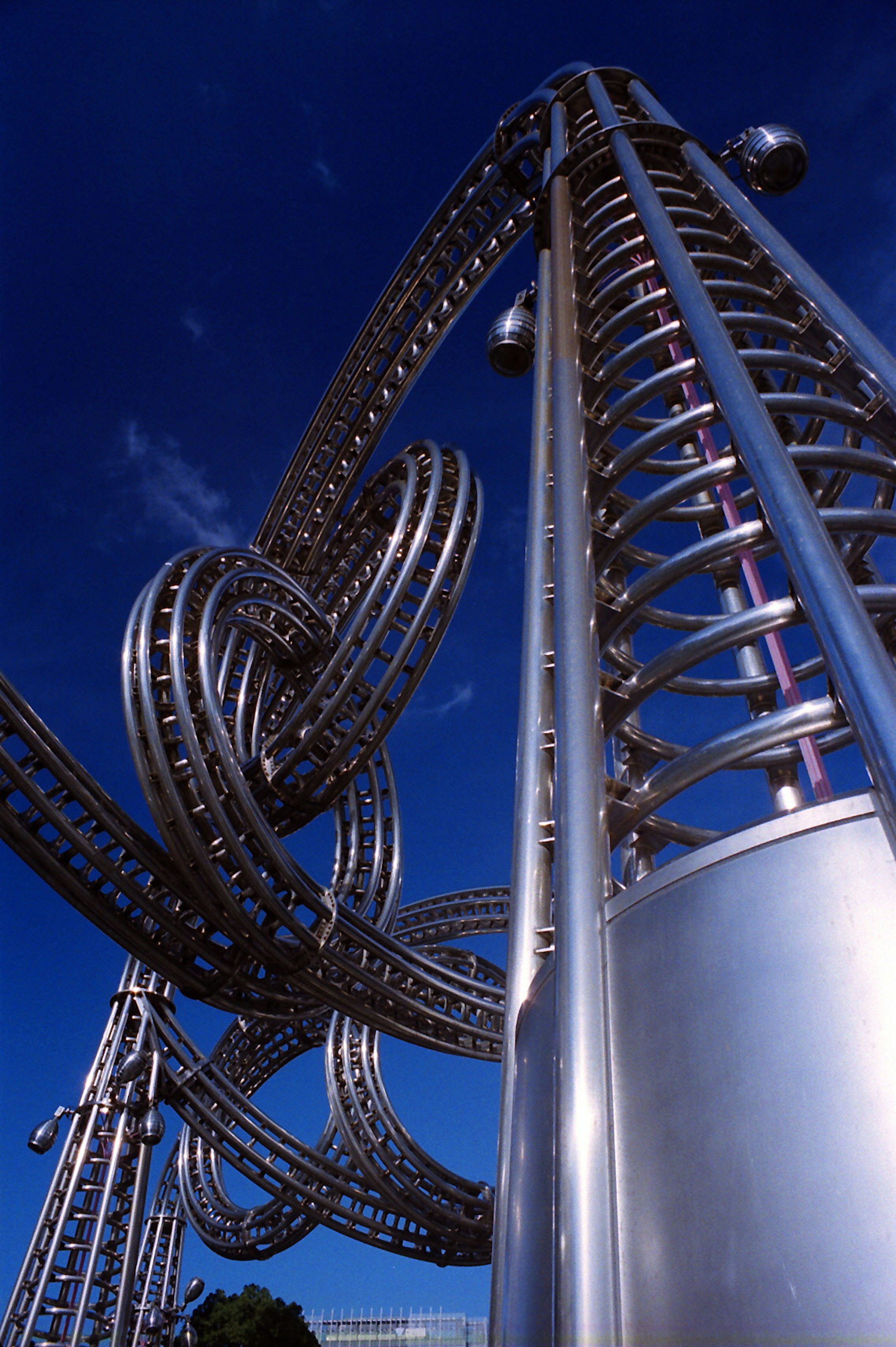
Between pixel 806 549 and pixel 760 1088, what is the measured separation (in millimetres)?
1224

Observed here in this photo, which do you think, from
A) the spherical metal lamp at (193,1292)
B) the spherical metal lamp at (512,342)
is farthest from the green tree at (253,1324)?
the spherical metal lamp at (512,342)

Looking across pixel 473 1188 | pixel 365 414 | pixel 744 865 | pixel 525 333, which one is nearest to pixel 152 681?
pixel 525 333

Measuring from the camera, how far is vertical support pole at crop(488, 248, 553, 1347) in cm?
171

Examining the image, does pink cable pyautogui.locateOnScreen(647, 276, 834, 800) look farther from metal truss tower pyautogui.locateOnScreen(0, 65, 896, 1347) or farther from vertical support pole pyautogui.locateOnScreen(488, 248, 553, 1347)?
vertical support pole pyautogui.locateOnScreen(488, 248, 553, 1347)

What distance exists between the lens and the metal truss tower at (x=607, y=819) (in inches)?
56.0

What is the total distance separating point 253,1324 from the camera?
1032 inches

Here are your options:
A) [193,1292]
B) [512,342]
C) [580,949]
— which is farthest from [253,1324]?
[580,949]

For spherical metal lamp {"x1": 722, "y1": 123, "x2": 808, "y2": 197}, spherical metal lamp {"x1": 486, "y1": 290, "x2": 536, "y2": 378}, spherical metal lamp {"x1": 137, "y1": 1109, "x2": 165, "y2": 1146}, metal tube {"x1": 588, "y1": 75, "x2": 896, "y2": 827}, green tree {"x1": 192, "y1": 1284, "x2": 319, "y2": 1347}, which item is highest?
spherical metal lamp {"x1": 722, "y1": 123, "x2": 808, "y2": 197}

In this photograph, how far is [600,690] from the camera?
241cm

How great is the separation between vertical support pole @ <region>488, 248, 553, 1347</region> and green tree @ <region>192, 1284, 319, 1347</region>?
30258 millimetres

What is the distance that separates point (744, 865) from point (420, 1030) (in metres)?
9.31

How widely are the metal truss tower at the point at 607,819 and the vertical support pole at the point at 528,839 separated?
0.01 meters

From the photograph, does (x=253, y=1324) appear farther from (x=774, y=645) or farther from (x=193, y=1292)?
(x=774, y=645)

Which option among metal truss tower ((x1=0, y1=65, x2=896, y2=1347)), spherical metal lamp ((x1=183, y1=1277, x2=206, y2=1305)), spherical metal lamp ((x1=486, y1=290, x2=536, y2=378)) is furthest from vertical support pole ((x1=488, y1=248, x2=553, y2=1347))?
spherical metal lamp ((x1=183, y1=1277, x2=206, y2=1305))
